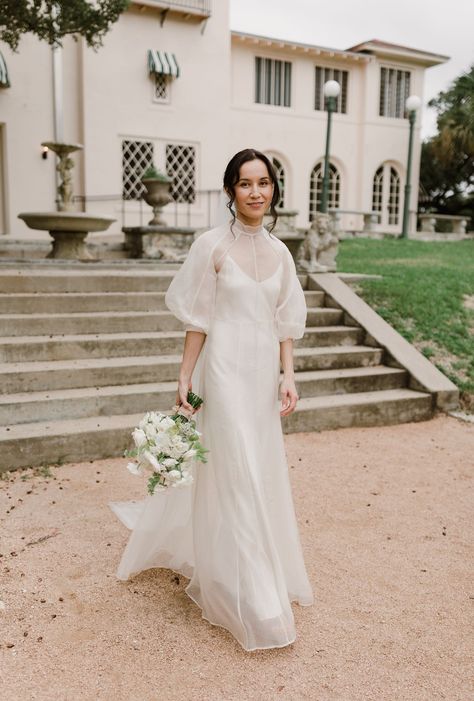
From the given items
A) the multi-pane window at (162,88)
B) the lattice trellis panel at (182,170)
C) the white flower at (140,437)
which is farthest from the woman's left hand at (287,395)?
the multi-pane window at (162,88)

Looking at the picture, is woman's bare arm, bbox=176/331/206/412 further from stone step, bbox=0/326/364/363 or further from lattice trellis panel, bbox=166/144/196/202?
lattice trellis panel, bbox=166/144/196/202

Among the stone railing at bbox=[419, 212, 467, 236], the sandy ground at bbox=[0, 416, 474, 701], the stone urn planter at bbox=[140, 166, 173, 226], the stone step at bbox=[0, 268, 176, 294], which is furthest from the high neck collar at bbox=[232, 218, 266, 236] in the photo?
the stone railing at bbox=[419, 212, 467, 236]

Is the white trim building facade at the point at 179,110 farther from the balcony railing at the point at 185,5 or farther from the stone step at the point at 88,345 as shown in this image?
the stone step at the point at 88,345

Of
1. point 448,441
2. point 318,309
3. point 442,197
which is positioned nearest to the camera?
point 448,441

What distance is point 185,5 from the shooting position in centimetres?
1617

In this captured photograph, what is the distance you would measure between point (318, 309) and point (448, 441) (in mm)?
2418

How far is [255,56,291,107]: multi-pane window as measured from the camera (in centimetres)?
2020

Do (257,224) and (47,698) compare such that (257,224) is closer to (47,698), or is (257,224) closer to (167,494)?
(167,494)

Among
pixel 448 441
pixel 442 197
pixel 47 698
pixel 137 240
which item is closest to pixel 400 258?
pixel 137 240

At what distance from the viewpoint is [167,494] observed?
3016 mm

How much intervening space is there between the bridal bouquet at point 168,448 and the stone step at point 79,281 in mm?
4519

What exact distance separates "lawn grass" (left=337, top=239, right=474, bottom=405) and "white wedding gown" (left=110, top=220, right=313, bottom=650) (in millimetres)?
4338

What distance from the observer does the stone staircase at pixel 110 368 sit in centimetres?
488

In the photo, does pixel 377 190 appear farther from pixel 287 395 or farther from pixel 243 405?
pixel 243 405
